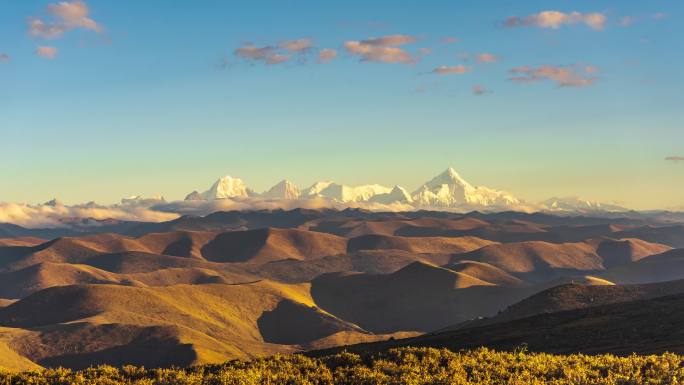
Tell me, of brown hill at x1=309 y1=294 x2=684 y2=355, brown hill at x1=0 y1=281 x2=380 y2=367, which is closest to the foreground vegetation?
brown hill at x1=309 y1=294 x2=684 y2=355

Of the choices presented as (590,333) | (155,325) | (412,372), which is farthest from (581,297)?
(412,372)

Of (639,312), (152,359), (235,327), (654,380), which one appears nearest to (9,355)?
(152,359)

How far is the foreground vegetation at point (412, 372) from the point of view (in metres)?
26.9

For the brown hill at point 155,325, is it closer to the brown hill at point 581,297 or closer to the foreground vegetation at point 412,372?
the brown hill at point 581,297

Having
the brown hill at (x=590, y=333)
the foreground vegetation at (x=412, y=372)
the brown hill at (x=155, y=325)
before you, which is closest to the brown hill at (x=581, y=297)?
the brown hill at (x=590, y=333)

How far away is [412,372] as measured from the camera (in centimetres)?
2833

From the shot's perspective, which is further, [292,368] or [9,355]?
[9,355]

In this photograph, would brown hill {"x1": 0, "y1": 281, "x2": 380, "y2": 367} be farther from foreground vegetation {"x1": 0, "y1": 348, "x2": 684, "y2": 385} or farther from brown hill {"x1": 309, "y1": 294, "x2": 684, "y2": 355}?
foreground vegetation {"x1": 0, "y1": 348, "x2": 684, "y2": 385}

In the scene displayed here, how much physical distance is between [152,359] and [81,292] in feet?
217

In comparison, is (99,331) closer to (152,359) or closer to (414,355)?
(152,359)

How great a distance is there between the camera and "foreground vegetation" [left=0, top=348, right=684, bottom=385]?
88.2 ft

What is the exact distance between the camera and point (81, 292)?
630 feet

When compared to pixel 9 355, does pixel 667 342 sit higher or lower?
higher

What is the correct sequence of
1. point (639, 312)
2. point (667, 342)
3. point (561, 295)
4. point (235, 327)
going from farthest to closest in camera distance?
point (235, 327) < point (561, 295) < point (639, 312) < point (667, 342)
